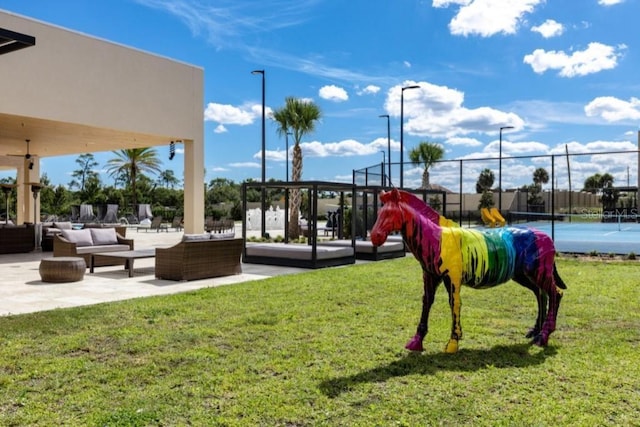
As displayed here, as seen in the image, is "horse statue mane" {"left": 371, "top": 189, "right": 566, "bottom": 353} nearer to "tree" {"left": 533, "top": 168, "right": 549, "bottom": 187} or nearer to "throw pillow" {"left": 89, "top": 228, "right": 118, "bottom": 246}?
"throw pillow" {"left": 89, "top": 228, "right": 118, "bottom": 246}

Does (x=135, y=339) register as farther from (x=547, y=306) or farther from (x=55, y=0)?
(x=55, y=0)

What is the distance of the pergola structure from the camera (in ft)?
41.8

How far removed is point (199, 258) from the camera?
10.0 m

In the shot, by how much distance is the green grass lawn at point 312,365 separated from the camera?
3.58 metres

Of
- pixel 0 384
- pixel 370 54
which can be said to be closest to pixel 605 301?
pixel 0 384

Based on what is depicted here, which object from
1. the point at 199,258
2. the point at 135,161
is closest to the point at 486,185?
the point at 199,258

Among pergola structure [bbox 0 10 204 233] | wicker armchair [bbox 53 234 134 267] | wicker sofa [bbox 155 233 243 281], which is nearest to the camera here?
wicker sofa [bbox 155 233 243 281]

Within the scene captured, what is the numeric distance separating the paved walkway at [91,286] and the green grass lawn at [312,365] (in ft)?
→ 2.62

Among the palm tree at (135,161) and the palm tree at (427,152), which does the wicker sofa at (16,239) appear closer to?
the palm tree at (135,161)

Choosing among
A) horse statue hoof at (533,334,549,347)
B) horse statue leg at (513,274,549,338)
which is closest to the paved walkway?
horse statue leg at (513,274,549,338)

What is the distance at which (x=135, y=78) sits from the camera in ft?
50.1

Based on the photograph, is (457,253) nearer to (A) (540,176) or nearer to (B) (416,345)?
(B) (416,345)

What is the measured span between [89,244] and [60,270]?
2.81 meters

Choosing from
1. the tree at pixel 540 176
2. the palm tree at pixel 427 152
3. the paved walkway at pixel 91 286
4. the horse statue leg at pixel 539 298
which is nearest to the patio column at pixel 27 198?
the paved walkway at pixel 91 286
